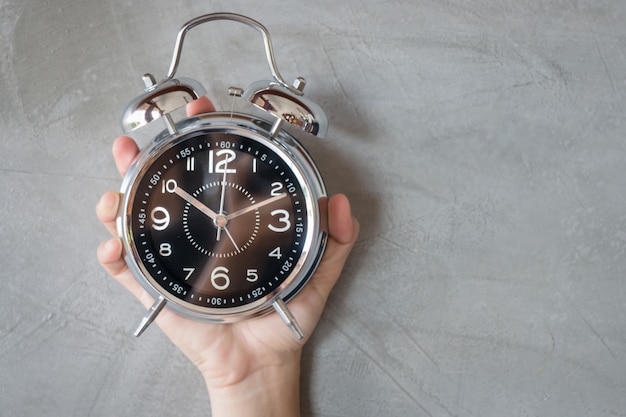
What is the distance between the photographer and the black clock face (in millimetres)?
911

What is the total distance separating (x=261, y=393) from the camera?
100 cm

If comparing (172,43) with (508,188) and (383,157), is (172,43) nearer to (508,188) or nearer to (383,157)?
(383,157)

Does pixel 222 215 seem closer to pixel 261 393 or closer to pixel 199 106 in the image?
pixel 199 106

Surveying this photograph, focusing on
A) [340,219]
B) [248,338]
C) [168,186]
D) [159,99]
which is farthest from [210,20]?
[248,338]

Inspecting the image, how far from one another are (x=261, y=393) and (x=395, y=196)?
1.33ft

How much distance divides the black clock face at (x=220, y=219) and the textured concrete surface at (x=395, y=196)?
0.58ft

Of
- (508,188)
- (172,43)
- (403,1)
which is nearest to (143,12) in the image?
(172,43)

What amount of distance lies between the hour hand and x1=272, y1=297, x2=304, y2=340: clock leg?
163 mm

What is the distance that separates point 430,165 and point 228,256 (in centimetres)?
39

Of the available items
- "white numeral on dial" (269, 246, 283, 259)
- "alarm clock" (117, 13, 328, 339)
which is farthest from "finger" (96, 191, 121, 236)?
"white numeral on dial" (269, 246, 283, 259)

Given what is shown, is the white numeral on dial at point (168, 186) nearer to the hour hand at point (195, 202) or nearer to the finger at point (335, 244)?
the hour hand at point (195, 202)

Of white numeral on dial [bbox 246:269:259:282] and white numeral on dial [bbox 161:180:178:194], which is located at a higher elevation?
white numeral on dial [bbox 161:180:178:194]

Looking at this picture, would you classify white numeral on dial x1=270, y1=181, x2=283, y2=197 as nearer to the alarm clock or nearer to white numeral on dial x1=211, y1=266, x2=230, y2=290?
the alarm clock

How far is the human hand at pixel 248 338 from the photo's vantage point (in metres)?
0.98
